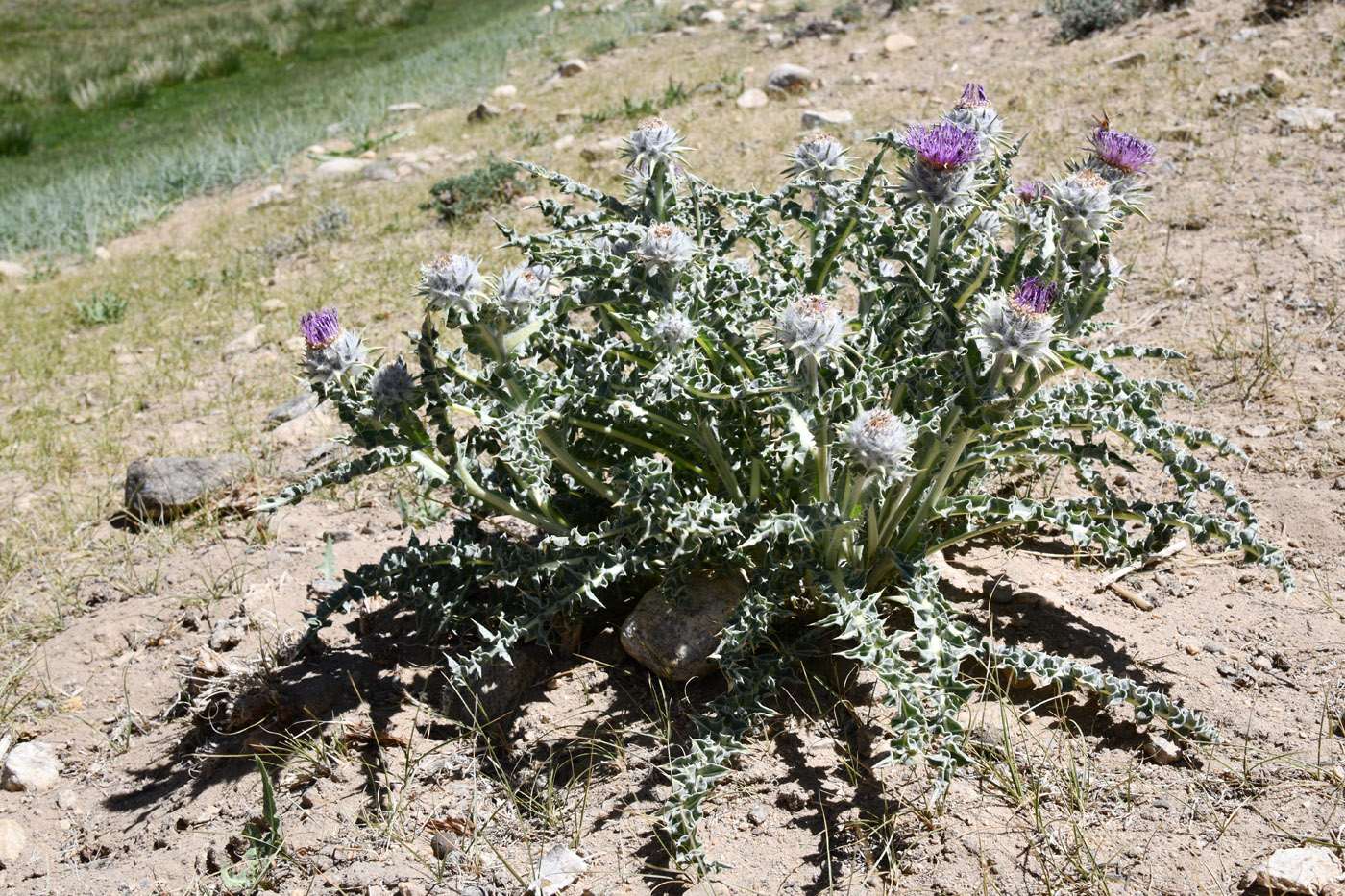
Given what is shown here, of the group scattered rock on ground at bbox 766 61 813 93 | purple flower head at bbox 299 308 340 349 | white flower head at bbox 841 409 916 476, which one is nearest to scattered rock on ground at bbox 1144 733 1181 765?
white flower head at bbox 841 409 916 476

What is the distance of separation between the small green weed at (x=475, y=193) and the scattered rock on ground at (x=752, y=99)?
2.46 m

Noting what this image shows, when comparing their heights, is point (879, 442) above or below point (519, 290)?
below

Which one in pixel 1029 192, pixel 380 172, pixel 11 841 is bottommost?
pixel 11 841

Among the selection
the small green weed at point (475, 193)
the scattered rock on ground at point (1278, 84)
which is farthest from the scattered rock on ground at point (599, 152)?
the scattered rock on ground at point (1278, 84)

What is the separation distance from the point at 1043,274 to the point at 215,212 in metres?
9.30

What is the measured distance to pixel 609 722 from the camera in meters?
2.75

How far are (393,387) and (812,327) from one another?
1093 mm

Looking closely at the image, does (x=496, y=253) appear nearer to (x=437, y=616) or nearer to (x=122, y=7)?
(x=437, y=616)

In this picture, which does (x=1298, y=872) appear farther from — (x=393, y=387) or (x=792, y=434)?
(x=393, y=387)

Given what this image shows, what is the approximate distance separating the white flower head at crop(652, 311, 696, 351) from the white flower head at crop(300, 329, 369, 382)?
0.78 metres

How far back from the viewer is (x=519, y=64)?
14820 millimetres

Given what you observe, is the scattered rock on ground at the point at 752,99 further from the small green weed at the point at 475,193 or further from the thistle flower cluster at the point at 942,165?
the thistle flower cluster at the point at 942,165

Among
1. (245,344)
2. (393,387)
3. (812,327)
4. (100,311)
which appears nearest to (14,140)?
(100,311)

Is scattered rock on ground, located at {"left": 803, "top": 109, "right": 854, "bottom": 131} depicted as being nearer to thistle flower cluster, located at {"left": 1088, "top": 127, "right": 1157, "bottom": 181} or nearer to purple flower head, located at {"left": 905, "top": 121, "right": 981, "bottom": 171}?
thistle flower cluster, located at {"left": 1088, "top": 127, "right": 1157, "bottom": 181}
